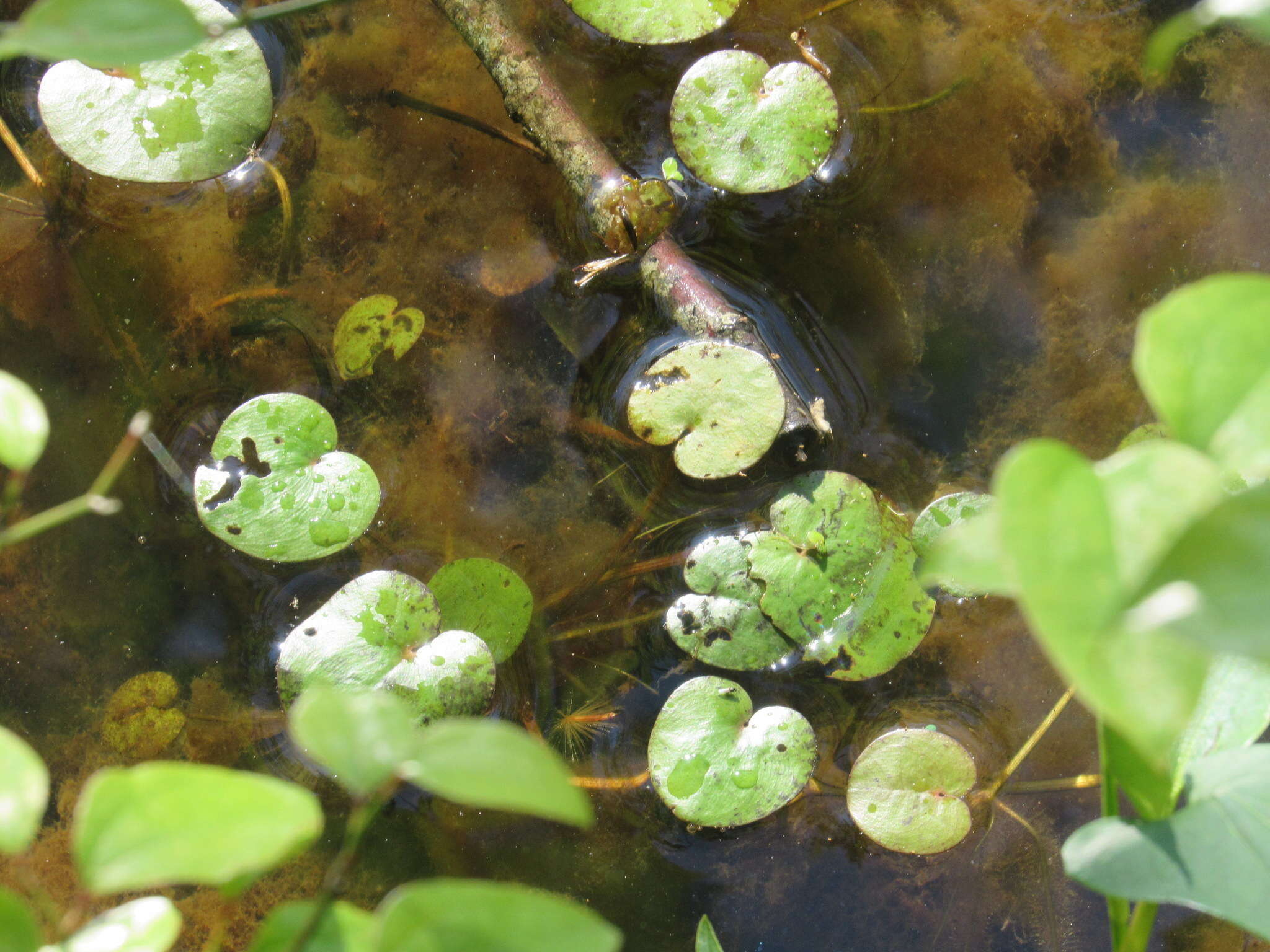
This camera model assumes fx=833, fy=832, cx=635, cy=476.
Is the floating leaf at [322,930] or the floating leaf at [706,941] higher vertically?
the floating leaf at [322,930]

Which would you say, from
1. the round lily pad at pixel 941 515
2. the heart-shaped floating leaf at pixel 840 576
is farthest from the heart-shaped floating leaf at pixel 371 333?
the round lily pad at pixel 941 515

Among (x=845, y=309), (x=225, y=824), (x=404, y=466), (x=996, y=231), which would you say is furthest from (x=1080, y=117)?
(x=225, y=824)

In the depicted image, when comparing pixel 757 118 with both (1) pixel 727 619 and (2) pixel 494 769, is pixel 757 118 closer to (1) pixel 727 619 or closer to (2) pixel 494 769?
(1) pixel 727 619

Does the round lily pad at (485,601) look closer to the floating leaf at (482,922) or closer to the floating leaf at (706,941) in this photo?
the floating leaf at (706,941)

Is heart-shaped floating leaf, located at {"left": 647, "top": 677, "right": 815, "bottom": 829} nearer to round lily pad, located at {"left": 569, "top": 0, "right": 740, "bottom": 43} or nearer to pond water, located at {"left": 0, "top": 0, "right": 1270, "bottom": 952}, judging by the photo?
pond water, located at {"left": 0, "top": 0, "right": 1270, "bottom": 952}

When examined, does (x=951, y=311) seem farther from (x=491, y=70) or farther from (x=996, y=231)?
(x=491, y=70)
